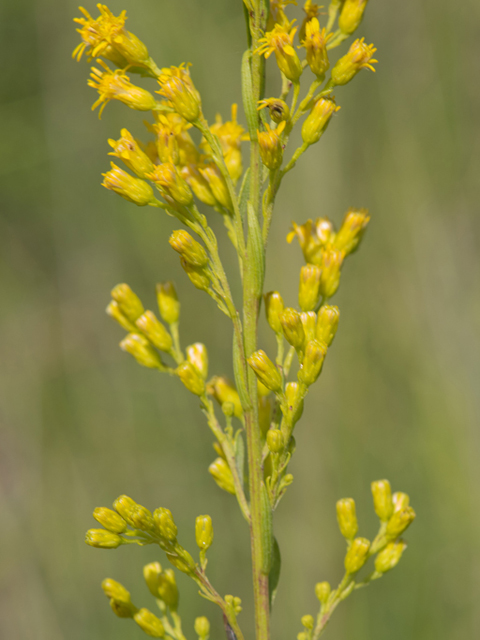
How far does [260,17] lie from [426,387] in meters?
Answer: 3.87

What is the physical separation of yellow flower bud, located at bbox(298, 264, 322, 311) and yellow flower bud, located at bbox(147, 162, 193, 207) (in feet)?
1.42

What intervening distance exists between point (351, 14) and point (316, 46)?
31cm

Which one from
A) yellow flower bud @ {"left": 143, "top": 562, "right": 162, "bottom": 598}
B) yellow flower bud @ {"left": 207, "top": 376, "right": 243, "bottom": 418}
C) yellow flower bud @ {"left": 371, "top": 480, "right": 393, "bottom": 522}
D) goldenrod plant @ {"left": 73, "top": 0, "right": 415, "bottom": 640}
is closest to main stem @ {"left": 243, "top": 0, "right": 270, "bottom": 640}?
goldenrod plant @ {"left": 73, "top": 0, "right": 415, "bottom": 640}

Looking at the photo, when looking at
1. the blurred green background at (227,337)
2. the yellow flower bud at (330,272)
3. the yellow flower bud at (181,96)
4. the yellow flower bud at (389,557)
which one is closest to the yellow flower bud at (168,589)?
the yellow flower bud at (389,557)

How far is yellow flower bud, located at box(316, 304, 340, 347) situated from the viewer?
1.67 meters

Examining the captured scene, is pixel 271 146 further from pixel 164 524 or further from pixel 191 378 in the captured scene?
pixel 164 524

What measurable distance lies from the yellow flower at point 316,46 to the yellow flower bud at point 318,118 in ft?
0.28

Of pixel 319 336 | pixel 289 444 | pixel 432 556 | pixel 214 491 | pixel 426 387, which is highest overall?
pixel 319 336

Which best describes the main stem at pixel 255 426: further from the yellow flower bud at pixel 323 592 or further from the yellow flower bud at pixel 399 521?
the yellow flower bud at pixel 399 521

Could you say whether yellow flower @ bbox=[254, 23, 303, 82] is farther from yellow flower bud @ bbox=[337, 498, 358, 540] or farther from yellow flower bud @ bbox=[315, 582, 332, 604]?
yellow flower bud @ bbox=[315, 582, 332, 604]

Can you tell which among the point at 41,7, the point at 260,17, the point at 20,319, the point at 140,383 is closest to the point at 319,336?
the point at 260,17

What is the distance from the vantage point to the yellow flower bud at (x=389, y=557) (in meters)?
1.90

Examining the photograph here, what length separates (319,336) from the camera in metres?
1.70

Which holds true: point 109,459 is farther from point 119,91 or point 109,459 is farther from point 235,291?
point 119,91
